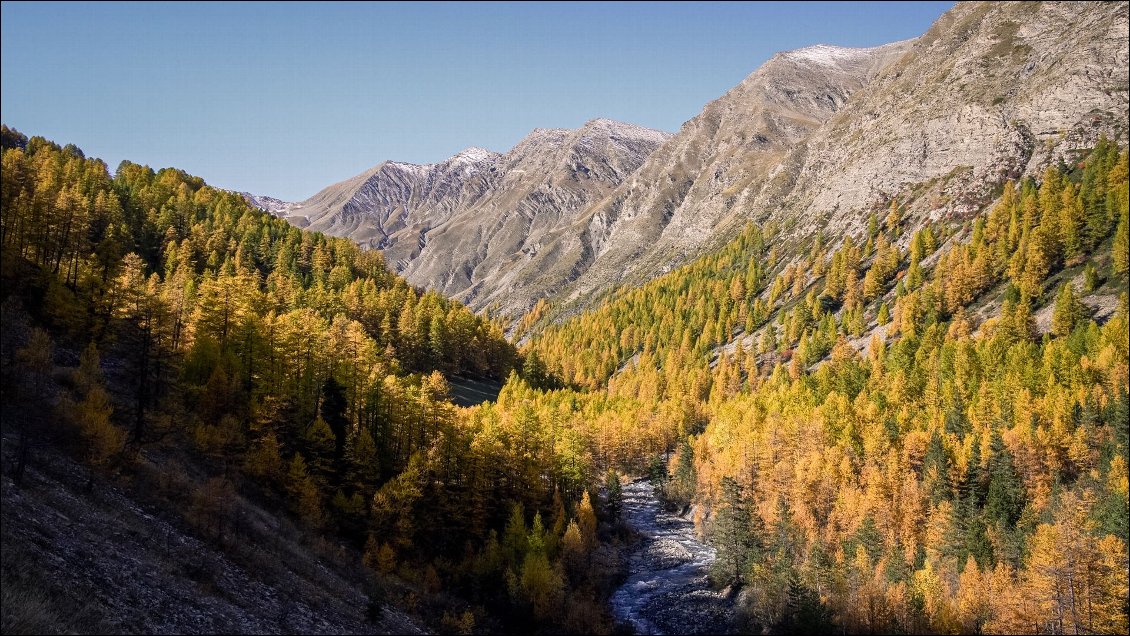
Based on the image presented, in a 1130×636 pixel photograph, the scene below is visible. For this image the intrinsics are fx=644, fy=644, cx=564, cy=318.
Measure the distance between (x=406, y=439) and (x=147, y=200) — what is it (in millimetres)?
95946

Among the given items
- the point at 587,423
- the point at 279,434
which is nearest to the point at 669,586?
the point at 587,423

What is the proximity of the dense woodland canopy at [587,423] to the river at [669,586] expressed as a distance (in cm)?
342

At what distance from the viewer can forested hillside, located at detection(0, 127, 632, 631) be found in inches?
1672

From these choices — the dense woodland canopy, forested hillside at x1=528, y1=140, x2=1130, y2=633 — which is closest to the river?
the dense woodland canopy

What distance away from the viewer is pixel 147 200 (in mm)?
131875

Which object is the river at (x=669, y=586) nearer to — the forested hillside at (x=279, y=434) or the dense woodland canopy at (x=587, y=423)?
the dense woodland canopy at (x=587, y=423)

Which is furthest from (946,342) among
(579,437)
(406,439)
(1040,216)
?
(406,439)

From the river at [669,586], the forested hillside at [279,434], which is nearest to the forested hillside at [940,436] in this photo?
the river at [669,586]

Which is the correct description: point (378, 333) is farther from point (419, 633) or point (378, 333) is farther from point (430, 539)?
point (419, 633)

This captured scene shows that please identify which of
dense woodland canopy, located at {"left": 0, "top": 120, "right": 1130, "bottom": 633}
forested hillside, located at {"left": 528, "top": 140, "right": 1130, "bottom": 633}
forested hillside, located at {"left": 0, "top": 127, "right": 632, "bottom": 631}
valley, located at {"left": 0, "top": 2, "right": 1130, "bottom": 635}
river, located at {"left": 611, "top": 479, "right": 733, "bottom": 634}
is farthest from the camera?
forested hillside, located at {"left": 528, "top": 140, "right": 1130, "bottom": 633}

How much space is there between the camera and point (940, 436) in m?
92.8

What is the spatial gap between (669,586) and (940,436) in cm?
4753

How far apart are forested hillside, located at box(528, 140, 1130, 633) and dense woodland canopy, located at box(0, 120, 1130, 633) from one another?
1.52ft

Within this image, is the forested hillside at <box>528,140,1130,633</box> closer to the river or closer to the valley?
the valley
